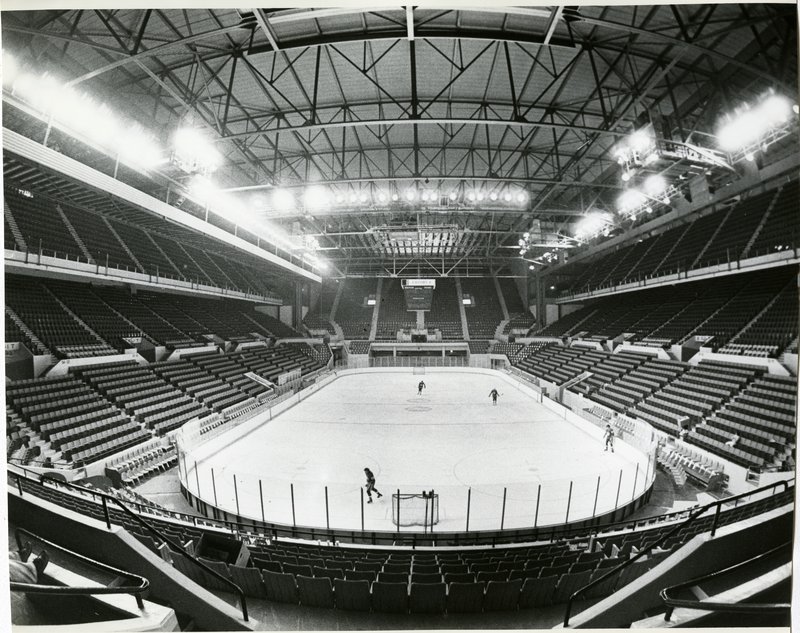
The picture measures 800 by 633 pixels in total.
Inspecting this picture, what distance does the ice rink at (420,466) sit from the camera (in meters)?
9.33

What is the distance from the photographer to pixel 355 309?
46.7m

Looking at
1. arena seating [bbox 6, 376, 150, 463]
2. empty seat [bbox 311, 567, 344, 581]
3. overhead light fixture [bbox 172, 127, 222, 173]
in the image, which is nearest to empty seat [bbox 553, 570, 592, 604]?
empty seat [bbox 311, 567, 344, 581]

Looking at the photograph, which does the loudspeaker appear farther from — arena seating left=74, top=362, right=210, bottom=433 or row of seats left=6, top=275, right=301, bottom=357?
row of seats left=6, top=275, right=301, bottom=357

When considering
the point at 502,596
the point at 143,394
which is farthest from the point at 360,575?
the point at 143,394

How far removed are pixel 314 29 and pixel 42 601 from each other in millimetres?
11986

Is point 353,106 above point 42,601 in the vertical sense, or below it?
above

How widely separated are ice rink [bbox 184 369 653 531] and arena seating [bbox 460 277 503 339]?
20502mm

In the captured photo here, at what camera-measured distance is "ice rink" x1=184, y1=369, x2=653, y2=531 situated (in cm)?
933

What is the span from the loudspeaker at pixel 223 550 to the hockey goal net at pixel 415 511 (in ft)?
11.2

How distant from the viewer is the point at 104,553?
457cm

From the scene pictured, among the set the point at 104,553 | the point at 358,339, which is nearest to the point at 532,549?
the point at 104,553

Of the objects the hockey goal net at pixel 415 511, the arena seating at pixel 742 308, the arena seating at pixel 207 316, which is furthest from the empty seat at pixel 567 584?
the arena seating at pixel 207 316

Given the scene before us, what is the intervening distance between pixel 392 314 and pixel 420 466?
33504 mm

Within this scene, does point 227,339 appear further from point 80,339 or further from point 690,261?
point 690,261
